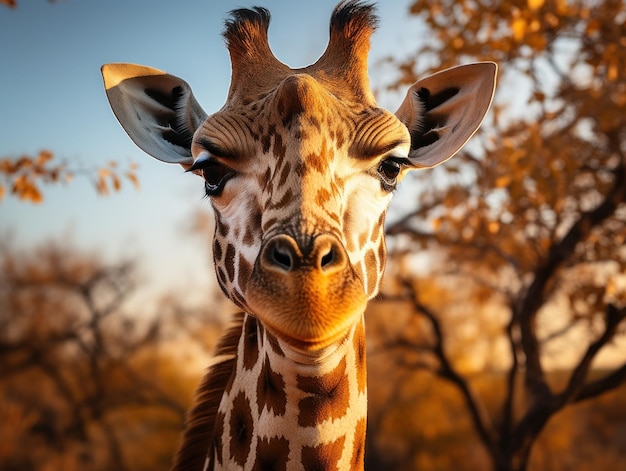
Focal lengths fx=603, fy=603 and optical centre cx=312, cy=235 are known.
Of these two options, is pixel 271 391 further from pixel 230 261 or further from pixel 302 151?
pixel 302 151

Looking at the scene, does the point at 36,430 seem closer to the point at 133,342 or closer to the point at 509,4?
the point at 133,342

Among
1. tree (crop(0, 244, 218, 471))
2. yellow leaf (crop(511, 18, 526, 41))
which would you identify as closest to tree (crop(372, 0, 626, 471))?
yellow leaf (crop(511, 18, 526, 41))

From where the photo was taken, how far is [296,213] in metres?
2.33

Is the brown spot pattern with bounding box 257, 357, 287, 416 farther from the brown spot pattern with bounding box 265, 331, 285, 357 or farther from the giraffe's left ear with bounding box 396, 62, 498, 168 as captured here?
the giraffe's left ear with bounding box 396, 62, 498, 168

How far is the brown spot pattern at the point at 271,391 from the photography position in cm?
261

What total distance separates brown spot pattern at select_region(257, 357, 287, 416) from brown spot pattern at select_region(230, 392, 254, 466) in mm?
153

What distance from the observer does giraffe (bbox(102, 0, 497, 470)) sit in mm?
2195

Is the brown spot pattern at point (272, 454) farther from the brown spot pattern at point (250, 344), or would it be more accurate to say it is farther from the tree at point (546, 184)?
the tree at point (546, 184)

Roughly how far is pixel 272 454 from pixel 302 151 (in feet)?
4.33

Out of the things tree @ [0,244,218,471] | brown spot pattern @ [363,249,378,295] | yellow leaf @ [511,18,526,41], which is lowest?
tree @ [0,244,218,471]

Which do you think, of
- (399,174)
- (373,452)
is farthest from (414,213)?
(373,452)

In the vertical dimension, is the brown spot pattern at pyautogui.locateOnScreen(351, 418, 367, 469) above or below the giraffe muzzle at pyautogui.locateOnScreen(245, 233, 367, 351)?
below

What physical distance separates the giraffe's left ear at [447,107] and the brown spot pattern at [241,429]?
5.35 feet

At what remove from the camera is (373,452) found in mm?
23938
